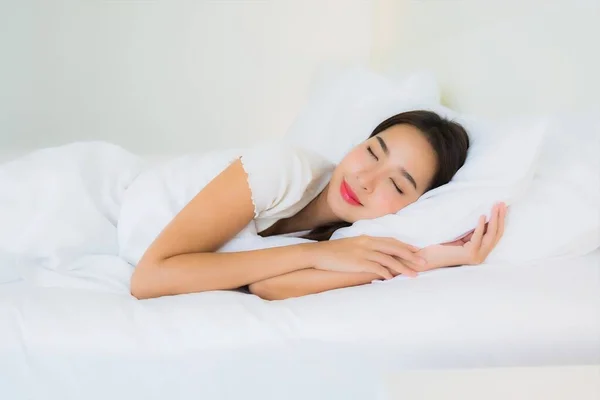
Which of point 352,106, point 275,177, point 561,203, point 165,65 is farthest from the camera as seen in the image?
point 165,65

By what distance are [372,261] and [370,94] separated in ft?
2.24

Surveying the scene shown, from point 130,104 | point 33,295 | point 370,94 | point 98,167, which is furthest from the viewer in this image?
point 130,104

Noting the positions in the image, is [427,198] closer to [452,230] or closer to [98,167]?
[452,230]

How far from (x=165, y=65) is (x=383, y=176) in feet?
4.47

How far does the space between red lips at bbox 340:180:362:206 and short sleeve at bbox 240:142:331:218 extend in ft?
0.23

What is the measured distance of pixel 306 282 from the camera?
106cm

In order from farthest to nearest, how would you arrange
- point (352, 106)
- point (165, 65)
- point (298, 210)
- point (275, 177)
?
point (165, 65) → point (352, 106) → point (298, 210) → point (275, 177)

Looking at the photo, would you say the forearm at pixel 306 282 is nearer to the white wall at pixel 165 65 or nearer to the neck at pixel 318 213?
the neck at pixel 318 213

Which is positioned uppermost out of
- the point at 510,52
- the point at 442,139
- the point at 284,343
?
the point at 510,52

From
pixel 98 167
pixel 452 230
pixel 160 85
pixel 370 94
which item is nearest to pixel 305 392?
pixel 452 230

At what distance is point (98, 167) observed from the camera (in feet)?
4.23

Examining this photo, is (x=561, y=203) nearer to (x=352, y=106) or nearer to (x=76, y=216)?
(x=352, y=106)

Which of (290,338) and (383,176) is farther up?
(383,176)

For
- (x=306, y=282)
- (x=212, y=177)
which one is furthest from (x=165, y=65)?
(x=306, y=282)
